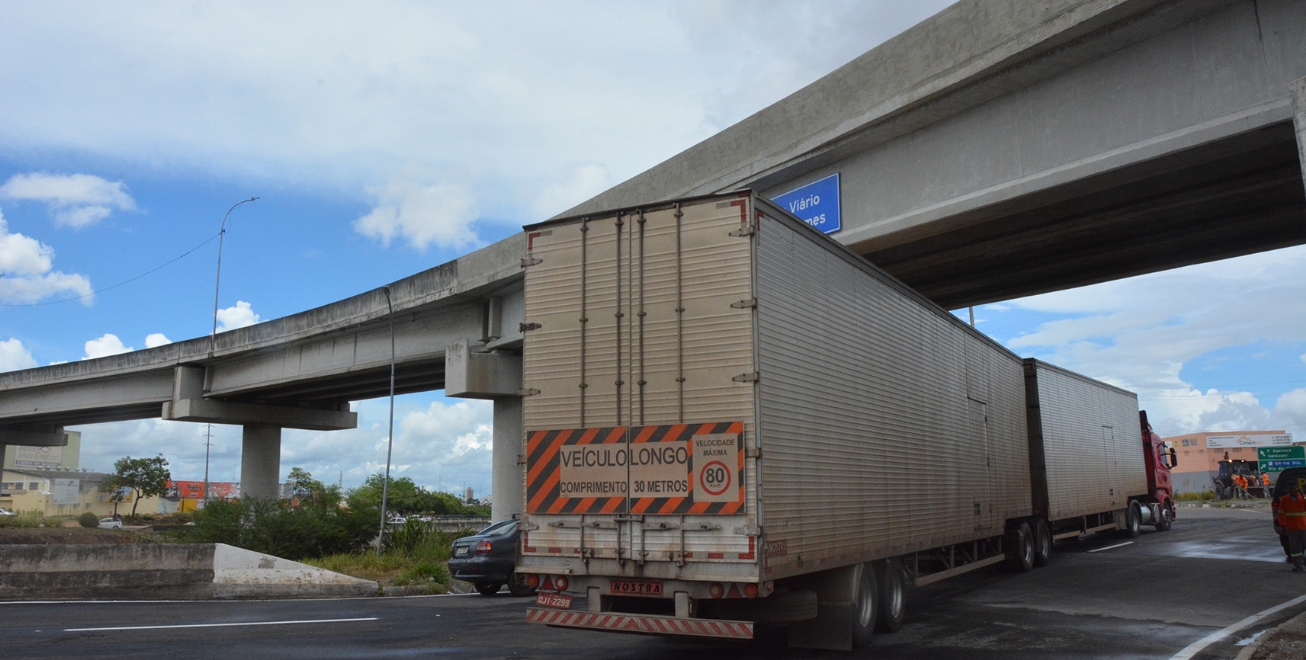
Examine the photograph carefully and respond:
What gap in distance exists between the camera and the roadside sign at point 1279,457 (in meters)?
47.9

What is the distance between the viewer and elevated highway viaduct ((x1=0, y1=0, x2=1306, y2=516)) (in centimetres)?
1002

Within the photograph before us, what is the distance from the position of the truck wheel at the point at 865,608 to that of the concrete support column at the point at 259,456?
3392 centimetres

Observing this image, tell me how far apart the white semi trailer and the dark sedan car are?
22.6 feet

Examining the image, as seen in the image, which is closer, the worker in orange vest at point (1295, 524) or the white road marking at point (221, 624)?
the white road marking at point (221, 624)

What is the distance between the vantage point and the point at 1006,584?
1464 cm

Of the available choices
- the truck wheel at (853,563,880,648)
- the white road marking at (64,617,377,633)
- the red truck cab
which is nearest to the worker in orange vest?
the truck wheel at (853,563,880,648)

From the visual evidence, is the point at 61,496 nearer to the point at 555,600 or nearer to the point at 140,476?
the point at 140,476

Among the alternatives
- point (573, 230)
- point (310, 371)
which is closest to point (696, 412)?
point (573, 230)

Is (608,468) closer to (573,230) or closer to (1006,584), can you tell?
(573,230)

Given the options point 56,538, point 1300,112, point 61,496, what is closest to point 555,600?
point 1300,112

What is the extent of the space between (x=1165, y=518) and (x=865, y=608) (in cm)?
2299

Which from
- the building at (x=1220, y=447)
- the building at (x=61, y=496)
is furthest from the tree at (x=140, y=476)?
the building at (x=1220, y=447)

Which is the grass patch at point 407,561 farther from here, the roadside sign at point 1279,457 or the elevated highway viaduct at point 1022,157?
the roadside sign at point 1279,457

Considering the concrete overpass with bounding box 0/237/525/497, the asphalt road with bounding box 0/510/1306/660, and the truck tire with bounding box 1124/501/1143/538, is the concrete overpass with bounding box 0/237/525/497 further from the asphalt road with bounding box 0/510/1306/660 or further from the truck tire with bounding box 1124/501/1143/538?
the truck tire with bounding box 1124/501/1143/538
